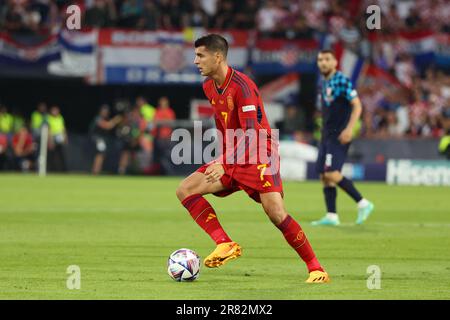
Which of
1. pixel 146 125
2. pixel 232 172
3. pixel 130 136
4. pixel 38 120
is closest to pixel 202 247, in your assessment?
pixel 232 172

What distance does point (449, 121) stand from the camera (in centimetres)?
2714

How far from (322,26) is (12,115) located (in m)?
9.22

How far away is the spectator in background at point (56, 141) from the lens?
29344 millimetres

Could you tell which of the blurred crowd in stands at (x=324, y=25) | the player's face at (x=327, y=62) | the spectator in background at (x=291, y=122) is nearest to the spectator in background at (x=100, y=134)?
the blurred crowd in stands at (x=324, y=25)

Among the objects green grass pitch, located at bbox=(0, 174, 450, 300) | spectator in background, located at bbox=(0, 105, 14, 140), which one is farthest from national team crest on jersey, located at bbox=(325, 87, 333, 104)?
spectator in background, located at bbox=(0, 105, 14, 140)

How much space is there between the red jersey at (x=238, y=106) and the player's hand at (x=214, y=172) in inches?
13.1

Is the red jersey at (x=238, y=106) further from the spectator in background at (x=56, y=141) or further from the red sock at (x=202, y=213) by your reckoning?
the spectator in background at (x=56, y=141)

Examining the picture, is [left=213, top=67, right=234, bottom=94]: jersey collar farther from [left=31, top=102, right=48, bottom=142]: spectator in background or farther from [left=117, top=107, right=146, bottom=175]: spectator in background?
[left=31, top=102, right=48, bottom=142]: spectator in background

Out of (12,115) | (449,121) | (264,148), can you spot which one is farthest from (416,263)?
(12,115)

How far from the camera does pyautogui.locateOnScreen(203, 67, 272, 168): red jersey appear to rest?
9344mm

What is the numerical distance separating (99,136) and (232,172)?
Answer: 65.9ft

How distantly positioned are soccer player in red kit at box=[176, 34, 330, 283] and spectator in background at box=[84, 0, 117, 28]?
19677 millimetres

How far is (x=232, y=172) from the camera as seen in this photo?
973 cm
